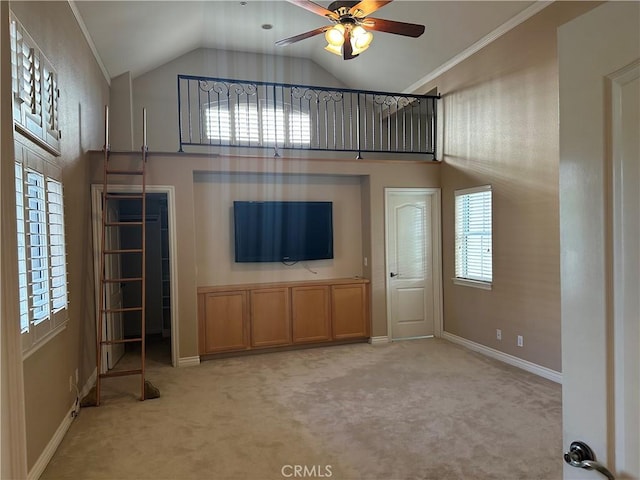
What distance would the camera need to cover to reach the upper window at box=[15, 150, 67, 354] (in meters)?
2.54

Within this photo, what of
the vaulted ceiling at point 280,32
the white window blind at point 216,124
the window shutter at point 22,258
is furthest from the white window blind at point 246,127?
the window shutter at point 22,258

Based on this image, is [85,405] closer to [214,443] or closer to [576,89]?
[214,443]

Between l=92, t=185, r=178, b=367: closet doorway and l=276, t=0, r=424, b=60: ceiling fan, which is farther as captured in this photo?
l=92, t=185, r=178, b=367: closet doorway

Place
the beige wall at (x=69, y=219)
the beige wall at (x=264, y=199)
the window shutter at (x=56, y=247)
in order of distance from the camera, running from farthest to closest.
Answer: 1. the beige wall at (x=264, y=199)
2. the window shutter at (x=56, y=247)
3. the beige wall at (x=69, y=219)

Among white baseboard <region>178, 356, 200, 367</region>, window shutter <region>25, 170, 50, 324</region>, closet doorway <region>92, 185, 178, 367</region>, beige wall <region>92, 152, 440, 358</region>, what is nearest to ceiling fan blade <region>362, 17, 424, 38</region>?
beige wall <region>92, 152, 440, 358</region>

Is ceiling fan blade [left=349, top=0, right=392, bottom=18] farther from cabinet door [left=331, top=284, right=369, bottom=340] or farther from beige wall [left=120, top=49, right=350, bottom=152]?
beige wall [left=120, top=49, right=350, bottom=152]

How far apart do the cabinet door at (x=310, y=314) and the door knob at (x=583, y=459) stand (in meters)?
4.65

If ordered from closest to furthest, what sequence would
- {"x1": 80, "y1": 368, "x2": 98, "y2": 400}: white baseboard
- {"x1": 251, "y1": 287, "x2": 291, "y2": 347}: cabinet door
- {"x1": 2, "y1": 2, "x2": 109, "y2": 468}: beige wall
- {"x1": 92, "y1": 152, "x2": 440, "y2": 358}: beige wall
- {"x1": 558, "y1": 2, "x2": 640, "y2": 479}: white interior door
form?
{"x1": 558, "y1": 2, "x2": 640, "y2": 479}: white interior door, {"x1": 2, "y1": 2, "x2": 109, "y2": 468}: beige wall, {"x1": 80, "y1": 368, "x2": 98, "y2": 400}: white baseboard, {"x1": 92, "y1": 152, "x2": 440, "y2": 358}: beige wall, {"x1": 251, "y1": 287, "x2": 291, "y2": 347}: cabinet door

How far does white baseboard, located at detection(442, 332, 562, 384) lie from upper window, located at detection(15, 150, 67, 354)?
4.50 metres

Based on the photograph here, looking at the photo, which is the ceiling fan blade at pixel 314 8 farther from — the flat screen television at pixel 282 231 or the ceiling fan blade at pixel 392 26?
the flat screen television at pixel 282 231

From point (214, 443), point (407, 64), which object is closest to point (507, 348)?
point (214, 443)

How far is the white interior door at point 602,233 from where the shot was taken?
813mm

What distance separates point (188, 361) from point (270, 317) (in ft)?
3.65

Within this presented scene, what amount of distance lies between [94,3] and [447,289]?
5.39 meters
